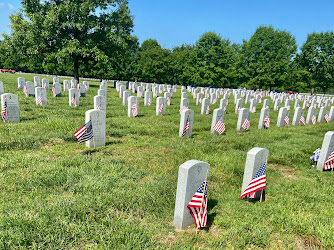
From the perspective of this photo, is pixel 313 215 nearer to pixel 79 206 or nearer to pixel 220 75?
pixel 79 206

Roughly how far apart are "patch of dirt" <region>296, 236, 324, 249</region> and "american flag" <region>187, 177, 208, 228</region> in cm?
135

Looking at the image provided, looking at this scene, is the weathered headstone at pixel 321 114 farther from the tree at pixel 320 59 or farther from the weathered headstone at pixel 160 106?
the tree at pixel 320 59

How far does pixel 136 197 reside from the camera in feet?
13.5

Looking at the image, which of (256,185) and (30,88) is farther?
(30,88)

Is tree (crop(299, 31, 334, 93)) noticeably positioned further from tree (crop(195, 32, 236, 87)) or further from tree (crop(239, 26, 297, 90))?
tree (crop(195, 32, 236, 87))

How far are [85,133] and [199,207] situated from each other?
387 cm

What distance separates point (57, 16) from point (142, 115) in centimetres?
1644

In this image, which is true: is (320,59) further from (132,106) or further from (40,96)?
(40,96)

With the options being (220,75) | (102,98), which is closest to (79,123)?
(102,98)

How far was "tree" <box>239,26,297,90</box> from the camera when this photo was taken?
44.8 m

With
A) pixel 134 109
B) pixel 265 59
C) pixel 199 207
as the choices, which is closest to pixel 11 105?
pixel 134 109

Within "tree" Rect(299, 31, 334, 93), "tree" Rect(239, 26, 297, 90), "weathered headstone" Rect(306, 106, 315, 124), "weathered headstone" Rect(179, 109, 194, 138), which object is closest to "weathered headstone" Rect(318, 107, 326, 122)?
"weathered headstone" Rect(306, 106, 315, 124)

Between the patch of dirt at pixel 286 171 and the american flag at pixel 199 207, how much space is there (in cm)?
340

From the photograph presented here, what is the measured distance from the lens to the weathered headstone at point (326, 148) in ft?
20.4
